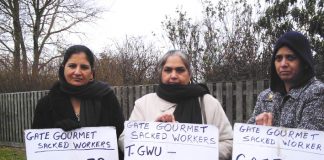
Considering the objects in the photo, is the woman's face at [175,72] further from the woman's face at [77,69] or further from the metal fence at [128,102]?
the metal fence at [128,102]

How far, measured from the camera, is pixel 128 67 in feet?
41.5

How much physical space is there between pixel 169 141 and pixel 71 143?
0.77 metres

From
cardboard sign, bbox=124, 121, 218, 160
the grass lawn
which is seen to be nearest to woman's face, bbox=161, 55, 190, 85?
cardboard sign, bbox=124, 121, 218, 160

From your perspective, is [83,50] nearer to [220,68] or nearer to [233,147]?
[233,147]

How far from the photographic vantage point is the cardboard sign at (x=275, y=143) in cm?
279

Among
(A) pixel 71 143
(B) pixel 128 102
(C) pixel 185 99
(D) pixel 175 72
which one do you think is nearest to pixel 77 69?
(A) pixel 71 143

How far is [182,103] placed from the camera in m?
3.40

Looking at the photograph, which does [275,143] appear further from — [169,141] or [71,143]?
[71,143]

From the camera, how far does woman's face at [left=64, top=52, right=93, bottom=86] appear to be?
11.5 ft

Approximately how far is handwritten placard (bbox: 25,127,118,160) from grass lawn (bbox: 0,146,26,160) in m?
7.28

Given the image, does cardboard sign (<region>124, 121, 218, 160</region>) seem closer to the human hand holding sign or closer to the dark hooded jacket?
the human hand holding sign

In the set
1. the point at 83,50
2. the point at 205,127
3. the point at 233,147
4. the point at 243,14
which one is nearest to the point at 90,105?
the point at 83,50

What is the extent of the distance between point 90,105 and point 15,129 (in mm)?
9859

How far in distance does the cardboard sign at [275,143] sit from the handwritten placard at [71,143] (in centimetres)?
97
